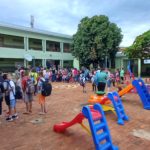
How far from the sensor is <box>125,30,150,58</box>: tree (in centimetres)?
2527

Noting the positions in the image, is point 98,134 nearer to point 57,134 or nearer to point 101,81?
point 57,134

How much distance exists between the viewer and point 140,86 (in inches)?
448

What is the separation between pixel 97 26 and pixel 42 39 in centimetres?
718

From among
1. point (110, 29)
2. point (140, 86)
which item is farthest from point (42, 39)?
point (140, 86)

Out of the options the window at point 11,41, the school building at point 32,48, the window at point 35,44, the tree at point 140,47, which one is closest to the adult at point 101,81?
the tree at point 140,47

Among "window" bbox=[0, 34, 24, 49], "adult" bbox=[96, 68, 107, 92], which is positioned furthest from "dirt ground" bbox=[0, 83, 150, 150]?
"window" bbox=[0, 34, 24, 49]

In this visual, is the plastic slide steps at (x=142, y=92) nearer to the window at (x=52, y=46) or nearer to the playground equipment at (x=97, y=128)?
the playground equipment at (x=97, y=128)

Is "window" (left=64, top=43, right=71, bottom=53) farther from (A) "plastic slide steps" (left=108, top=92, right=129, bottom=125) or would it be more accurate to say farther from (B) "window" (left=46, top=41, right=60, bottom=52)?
(A) "plastic slide steps" (left=108, top=92, right=129, bottom=125)

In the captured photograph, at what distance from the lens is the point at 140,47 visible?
2525 centimetres

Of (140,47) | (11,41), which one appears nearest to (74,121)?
(140,47)

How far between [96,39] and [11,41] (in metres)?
10.0

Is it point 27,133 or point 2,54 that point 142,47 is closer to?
point 2,54

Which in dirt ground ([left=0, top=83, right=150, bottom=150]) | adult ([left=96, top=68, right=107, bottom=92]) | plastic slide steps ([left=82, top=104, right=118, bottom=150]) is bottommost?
dirt ground ([left=0, top=83, right=150, bottom=150])

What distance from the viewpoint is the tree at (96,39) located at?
2945 centimetres
